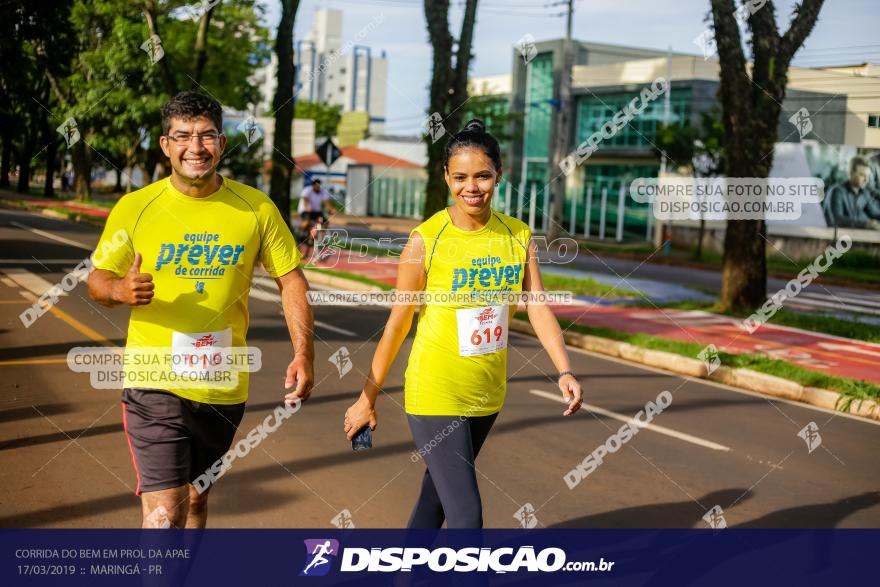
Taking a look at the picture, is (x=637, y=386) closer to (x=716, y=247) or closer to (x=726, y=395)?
(x=726, y=395)

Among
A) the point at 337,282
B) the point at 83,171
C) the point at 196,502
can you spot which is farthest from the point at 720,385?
the point at 83,171

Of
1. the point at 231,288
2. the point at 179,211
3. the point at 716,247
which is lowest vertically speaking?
the point at 716,247

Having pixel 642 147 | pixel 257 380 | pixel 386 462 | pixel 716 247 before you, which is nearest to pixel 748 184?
pixel 257 380

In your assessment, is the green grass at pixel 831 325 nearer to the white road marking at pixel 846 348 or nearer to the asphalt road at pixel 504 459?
the white road marking at pixel 846 348

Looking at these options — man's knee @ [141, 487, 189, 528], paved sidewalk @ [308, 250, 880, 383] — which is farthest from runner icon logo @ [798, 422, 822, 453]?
man's knee @ [141, 487, 189, 528]

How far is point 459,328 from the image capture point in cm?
392

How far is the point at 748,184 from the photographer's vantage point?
15.7m

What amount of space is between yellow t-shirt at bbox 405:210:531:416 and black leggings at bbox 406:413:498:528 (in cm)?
5

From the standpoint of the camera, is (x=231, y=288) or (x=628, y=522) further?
(x=628, y=522)

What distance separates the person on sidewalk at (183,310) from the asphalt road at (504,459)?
1712 mm

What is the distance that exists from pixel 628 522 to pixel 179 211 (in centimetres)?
317

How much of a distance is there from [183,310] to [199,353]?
168 millimetres

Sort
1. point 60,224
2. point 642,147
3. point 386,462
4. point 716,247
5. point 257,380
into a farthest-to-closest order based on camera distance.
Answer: point 642,147 < point 716,247 < point 60,224 < point 257,380 < point 386,462

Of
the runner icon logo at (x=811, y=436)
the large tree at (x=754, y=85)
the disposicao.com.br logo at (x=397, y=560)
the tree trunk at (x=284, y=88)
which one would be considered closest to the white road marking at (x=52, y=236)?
A: the tree trunk at (x=284, y=88)
